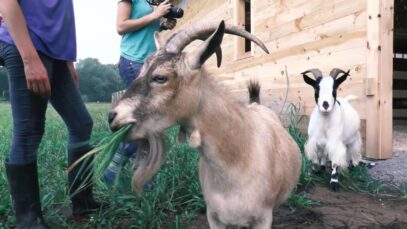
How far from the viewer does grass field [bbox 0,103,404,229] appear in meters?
2.47

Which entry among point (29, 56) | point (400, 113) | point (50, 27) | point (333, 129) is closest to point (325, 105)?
point (333, 129)

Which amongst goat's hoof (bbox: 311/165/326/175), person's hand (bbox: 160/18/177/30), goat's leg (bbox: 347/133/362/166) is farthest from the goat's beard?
goat's leg (bbox: 347/133/362/166)

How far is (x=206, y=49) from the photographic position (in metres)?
1.72

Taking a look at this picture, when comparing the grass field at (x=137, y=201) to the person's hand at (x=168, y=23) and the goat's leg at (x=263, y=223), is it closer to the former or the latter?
the goat's leg at (x=263, y=223)

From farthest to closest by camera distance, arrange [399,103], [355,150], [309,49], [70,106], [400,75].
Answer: [399,103]
[400,75]
[309,49]
[355,150]
[70,106]

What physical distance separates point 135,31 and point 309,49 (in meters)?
2.39

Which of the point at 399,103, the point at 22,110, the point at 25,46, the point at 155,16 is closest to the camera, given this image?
the point at 25,46

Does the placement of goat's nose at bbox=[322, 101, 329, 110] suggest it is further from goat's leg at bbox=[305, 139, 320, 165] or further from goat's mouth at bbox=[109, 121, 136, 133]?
goat's mouth at bbox=[109, 121, 136, 133]

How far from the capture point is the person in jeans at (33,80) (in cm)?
181

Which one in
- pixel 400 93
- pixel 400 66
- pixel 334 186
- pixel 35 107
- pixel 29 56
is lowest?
pixel 334 186

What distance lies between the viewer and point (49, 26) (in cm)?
199

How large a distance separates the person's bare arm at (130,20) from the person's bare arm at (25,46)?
917mm

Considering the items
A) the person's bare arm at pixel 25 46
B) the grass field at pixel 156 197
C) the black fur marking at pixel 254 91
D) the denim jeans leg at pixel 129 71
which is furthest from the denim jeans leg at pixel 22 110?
the black fur marking at pixel 254 91

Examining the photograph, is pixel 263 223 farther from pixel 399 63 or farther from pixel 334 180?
pixel 399 63
